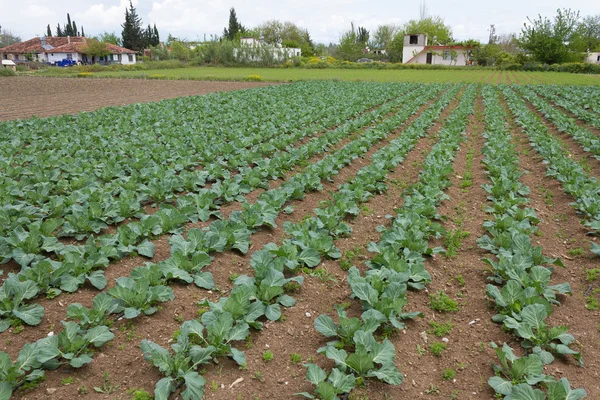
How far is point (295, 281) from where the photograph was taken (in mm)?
4809

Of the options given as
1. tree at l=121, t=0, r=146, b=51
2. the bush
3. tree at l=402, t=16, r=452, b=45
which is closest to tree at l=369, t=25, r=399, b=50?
tree at l=402, t=16, r=452, b=45

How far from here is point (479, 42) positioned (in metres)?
78.8

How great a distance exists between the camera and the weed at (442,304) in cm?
454

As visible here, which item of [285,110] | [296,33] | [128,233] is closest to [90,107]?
[285,110]

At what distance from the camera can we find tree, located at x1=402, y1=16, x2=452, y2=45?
371 ft

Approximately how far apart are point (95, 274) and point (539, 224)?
21.2 ft

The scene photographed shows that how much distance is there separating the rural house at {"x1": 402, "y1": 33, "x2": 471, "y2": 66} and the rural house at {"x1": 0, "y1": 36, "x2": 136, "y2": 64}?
2215 inches

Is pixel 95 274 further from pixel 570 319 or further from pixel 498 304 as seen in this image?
pixel 570 319

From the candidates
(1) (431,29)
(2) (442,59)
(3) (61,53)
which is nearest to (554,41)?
(2) (442,59)

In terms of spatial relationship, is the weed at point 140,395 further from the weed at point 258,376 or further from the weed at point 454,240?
the weed at point 454,240

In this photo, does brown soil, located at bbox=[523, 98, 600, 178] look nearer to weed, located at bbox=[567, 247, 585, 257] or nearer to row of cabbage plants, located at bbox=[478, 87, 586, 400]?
row of cabbage plants, located at bbox=[478, 87, 586, 400]

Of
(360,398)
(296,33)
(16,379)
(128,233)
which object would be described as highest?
(296,33)

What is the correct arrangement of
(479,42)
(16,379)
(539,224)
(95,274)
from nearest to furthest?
1. (16,379)
2. (95,274)
3. (539,224)
4. (479,42)

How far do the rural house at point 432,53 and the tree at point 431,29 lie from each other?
22.1 meters
